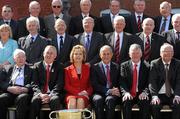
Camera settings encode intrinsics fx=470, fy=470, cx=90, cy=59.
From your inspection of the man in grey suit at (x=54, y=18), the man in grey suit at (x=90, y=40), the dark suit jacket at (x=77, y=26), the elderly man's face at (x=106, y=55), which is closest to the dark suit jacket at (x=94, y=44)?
the man in grey suit at (x=90, y=40)

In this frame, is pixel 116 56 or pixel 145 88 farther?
pixel 116 56

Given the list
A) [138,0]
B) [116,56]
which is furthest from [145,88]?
[138,0]

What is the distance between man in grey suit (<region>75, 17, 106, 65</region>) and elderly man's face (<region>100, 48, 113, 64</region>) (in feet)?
1.70

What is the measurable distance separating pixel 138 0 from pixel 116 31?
3.77ft

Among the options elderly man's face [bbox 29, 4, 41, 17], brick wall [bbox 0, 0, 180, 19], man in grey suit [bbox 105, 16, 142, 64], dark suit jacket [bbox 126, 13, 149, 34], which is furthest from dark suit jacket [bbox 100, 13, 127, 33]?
brick wall [bbox 0, 0, 180, 19]

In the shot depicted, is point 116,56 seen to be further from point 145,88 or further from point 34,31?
point 34,31

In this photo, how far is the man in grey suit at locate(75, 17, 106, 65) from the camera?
9.06m

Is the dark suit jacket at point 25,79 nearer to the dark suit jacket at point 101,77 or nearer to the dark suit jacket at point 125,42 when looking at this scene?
the dark suit jacket at point 101,77

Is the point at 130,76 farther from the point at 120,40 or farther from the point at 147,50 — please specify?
the point at 120,40

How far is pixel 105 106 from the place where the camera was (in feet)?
26.6

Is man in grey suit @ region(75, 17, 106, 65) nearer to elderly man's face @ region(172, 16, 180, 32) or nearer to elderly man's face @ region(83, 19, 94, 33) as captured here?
elderly man's face @ region(83, 19, 94, 33)

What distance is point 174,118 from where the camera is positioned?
7.91 meters

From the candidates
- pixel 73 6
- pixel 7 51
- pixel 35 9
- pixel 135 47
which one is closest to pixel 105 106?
pixel 135 47

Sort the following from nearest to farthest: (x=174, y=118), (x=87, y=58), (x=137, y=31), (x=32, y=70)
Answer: (x=174, y=118), (x=32, y=70), (x=87, y=58), (x=137, y=31)
